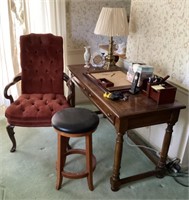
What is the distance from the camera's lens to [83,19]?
111 inches

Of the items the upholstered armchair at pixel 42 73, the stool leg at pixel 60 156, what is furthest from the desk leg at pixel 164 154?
the upholstered armchair at pixel 42 73

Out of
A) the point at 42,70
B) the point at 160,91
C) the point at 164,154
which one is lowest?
the point at 164,154

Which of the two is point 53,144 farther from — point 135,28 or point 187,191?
point 135,28

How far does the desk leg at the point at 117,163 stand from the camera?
61.3 inches

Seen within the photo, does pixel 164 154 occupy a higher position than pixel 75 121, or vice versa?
pixel 75 121

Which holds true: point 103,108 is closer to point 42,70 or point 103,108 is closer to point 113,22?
point 113,22

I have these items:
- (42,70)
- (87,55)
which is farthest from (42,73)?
(87,55)

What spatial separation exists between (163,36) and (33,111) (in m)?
1.35

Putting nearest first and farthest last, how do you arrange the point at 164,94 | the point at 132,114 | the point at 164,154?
the point at 132,114, the point at 164,94, the point at 164,154

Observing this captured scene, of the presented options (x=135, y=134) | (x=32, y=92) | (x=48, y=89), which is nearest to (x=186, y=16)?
(x=135, y=134)

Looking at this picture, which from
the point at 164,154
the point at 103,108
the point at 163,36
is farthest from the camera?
the point at 163,36

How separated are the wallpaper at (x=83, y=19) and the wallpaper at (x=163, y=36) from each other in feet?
2.29

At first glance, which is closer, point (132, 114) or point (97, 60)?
point (132, 114)

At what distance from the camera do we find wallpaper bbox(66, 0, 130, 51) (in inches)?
108
